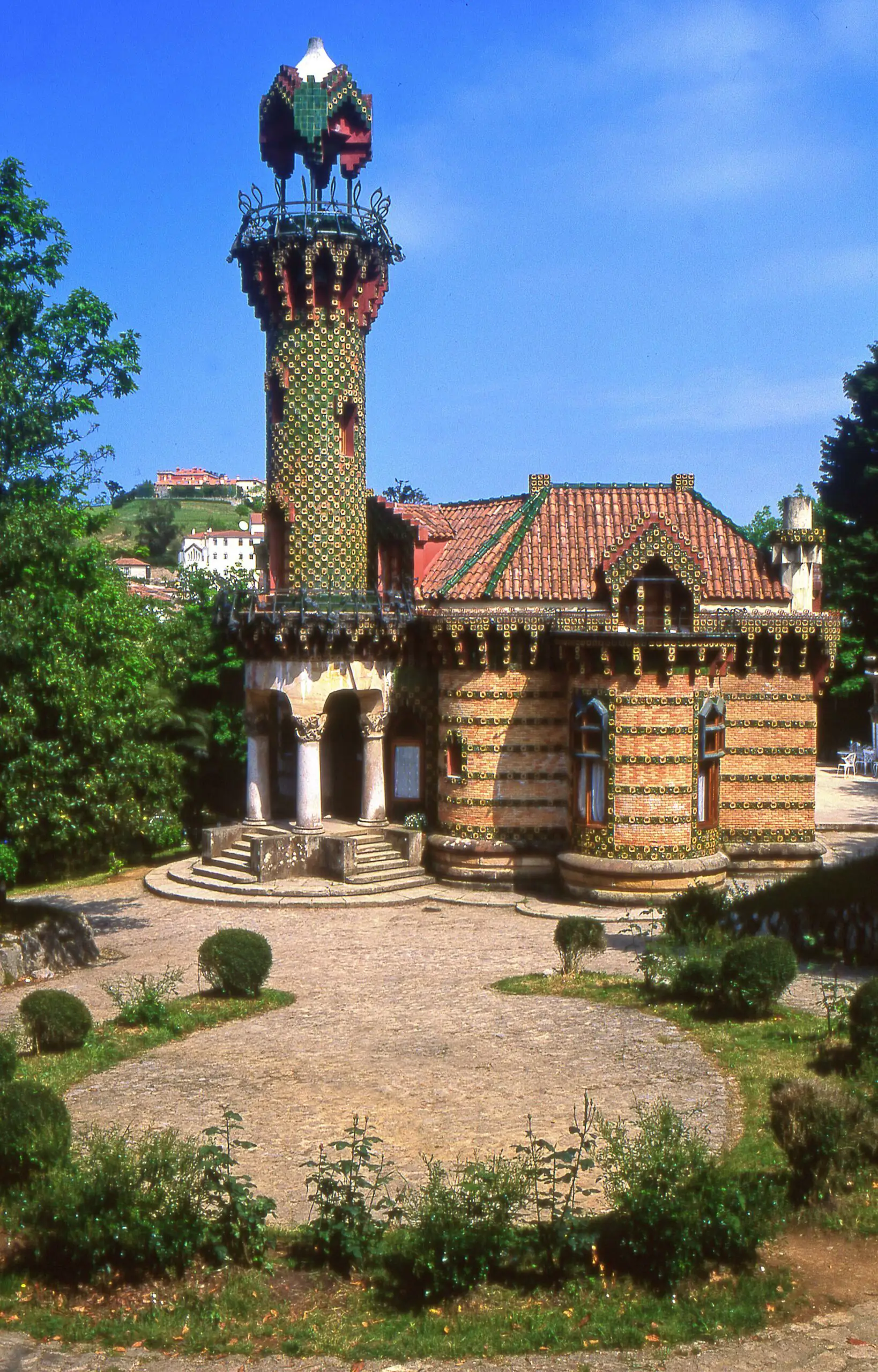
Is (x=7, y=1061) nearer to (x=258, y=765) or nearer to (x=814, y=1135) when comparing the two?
(x=814, y=1135)

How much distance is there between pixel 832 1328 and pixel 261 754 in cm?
2395

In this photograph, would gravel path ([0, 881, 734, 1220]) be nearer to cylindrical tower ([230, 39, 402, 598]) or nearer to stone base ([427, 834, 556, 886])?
stone base ([427, 834, 556, 886])

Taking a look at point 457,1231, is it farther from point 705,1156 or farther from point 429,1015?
point 429,1015

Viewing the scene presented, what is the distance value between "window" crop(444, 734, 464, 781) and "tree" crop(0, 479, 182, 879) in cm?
758

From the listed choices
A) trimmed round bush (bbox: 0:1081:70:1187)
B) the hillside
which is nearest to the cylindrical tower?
trimmed round bush (bbox: 0:1081:70:1187)

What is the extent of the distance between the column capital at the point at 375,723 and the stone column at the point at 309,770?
114 cm

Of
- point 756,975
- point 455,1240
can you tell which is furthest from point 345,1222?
point 756,975

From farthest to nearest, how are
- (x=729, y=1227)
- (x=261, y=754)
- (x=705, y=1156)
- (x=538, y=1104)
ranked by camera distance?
(x=261, y=754) < (x=538, y=1104) < (x=705, y=1156) < (x=729, y=1227)

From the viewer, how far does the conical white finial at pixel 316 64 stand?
103ft

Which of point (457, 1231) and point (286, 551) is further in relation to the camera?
point (286, 551)

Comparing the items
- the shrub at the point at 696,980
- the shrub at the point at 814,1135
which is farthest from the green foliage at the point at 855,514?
the shrub at the point at 814,1135

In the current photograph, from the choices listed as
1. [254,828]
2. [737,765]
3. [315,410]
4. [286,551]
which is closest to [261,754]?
[254,828]

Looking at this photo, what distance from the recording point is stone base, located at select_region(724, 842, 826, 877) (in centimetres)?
2995

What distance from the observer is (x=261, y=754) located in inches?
1266
